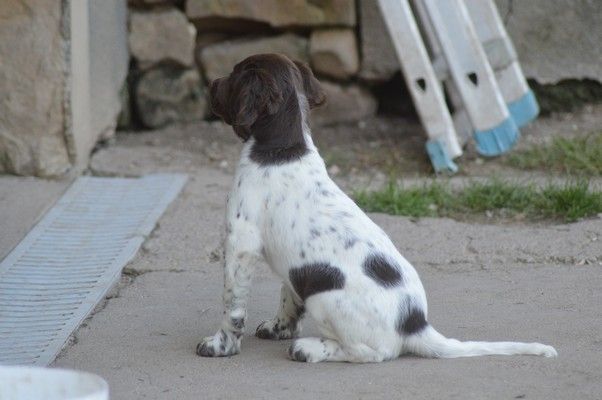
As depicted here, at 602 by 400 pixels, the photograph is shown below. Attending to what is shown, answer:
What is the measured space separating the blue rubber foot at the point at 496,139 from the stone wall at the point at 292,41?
0.96m

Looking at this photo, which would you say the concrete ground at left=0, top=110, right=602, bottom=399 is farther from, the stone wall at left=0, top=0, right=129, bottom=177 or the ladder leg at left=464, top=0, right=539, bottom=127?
the ladder leg at left=464, top=0, right=539, bottom=127

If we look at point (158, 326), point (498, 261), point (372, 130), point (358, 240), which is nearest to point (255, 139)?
point (358, 240)

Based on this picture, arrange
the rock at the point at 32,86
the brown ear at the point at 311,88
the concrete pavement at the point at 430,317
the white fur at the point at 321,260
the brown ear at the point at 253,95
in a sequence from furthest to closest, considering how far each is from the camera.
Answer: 1. the rock at the point at 32,86
2. the brown ear at the point at 311,88
3. the brown ear at the point at 253,95
4. the white fur at the point at 321,260
5. the concrete pavement at the point at 430,317

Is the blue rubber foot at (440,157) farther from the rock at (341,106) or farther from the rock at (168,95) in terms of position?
the rock at (168,95)

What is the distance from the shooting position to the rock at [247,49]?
772cm

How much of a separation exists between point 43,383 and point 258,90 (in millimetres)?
1399

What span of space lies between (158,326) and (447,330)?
117 cm

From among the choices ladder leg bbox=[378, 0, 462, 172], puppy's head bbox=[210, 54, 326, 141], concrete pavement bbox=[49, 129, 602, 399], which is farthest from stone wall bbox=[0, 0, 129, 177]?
puppy's head bbox=[210, 54, 326, 141]

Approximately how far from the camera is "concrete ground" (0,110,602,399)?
368 centimetres

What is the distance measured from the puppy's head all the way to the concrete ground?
35.3 inches

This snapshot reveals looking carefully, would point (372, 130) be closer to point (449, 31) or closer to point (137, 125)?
point (449, 31)

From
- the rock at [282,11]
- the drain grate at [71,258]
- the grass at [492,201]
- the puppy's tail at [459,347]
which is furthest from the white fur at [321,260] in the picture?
the rock at [282,11]

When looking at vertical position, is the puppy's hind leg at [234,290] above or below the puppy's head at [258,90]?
below

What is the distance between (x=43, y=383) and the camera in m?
3.07
